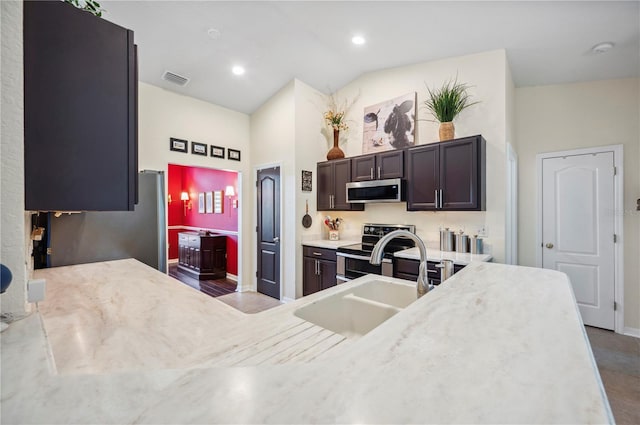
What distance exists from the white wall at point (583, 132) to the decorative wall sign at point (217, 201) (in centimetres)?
552

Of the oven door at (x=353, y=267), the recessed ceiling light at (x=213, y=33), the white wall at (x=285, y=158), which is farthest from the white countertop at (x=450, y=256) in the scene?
the recessed ceiling light at (x=213, y=33)

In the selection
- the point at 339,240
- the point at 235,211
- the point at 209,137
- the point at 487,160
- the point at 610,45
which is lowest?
the point at 339,240

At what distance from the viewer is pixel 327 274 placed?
3.74 metres

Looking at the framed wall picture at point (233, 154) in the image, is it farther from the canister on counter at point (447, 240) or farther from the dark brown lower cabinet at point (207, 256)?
the canister on counter at point (447, 240)

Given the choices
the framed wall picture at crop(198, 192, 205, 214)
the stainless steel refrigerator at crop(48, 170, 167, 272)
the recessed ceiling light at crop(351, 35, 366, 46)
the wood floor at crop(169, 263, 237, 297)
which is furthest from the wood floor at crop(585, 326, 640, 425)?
the framed wall picture at crop(198, 192, 205, 214)

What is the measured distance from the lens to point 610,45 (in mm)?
2461

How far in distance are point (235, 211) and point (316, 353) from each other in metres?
5.17

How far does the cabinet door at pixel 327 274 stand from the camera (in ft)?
12.0

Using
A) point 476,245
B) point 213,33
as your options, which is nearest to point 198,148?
point 213,33

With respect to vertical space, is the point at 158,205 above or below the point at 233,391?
above

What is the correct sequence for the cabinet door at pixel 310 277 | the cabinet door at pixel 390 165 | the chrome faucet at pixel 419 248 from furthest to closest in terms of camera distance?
the cabinet door at pixel 310 277 → the cabinet door at pixel 390 165 → the chrome faucet at pixel 419 248

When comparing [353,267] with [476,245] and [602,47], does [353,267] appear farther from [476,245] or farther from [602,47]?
[602,47]

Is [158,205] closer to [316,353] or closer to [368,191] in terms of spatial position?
[368,191]

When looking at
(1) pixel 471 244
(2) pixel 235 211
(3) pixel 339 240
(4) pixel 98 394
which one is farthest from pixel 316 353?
(2) pixel 235 211
